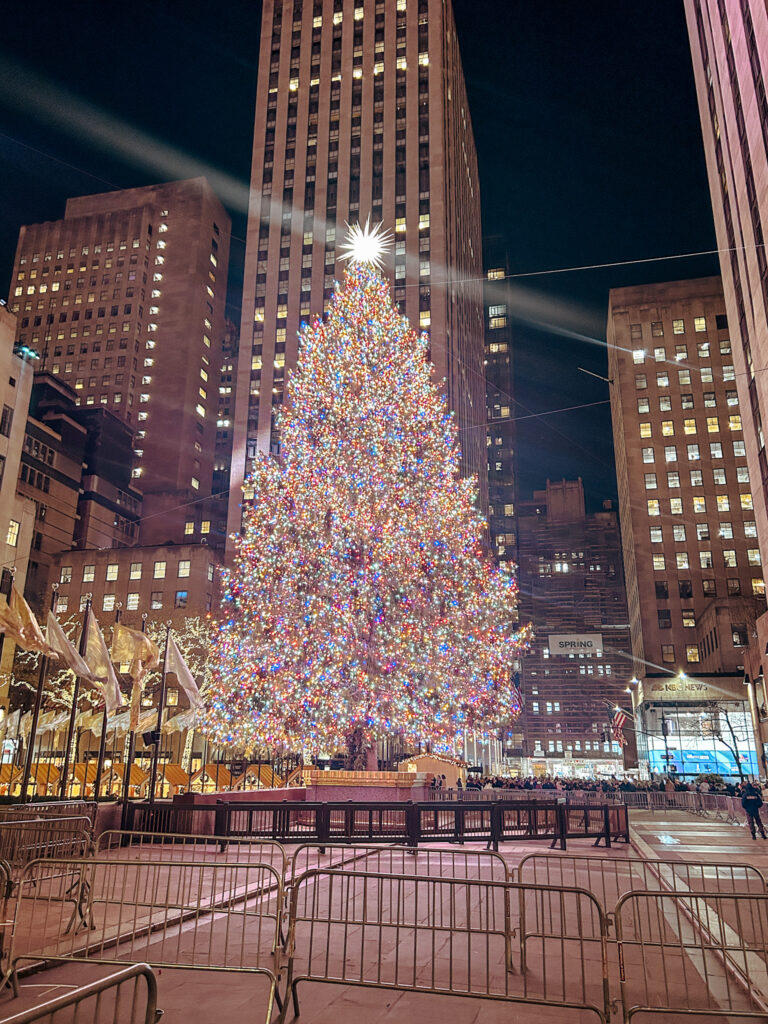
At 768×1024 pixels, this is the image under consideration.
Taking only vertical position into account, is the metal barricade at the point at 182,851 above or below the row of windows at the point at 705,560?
below

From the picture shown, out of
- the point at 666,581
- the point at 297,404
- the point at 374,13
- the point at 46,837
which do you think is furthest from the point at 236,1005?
the point at 374,13

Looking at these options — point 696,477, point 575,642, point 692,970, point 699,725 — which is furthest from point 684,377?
point 692,970

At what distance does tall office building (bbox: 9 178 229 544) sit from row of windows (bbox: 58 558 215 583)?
29.7m

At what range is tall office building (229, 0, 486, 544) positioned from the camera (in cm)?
8056

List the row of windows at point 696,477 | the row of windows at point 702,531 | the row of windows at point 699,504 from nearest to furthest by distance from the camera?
1. the row of windows at point 702,531
2. the row of windows at point 699,504
3. the row of windows at point 696,477

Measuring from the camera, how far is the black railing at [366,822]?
15906mm

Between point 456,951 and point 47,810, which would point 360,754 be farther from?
point 456,951

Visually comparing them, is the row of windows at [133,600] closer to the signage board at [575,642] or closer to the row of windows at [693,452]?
the signage board at [575,642]

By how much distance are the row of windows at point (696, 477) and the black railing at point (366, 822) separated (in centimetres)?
7338

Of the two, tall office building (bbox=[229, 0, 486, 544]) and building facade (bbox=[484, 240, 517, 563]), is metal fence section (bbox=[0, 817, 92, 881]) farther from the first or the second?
building facade (bbox=[484, 240, 517, 563])

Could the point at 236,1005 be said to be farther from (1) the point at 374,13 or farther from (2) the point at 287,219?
(1) the point at 374,13

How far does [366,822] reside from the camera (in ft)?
59.1

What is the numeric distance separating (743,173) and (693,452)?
55324mm

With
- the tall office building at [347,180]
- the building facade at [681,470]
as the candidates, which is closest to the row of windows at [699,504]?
the building facade at [681,470]
